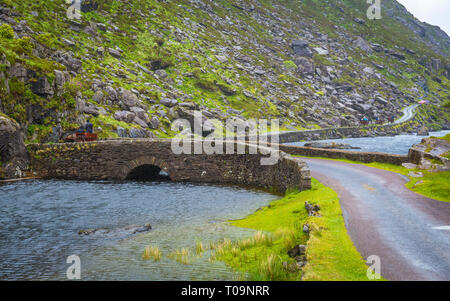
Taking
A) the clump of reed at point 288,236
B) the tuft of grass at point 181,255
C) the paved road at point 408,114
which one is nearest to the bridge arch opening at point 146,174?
the tuft of grass at point 181,255

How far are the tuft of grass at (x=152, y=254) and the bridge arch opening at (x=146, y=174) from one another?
2564 cm

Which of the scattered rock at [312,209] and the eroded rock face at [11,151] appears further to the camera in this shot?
the eroded rock face at [11,151]

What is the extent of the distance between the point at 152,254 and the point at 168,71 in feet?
301

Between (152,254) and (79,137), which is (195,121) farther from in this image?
(152,254)

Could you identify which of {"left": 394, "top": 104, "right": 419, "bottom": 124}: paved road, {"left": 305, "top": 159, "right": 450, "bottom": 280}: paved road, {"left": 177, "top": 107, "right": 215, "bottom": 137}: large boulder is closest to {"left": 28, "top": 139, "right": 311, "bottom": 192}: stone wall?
{"left": 305, "top": 159, "right": 450, "bottom": 280}: paved road

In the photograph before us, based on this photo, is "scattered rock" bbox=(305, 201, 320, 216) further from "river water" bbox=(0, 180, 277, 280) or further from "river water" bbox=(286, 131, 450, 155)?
"river water" bbox=(286, 131, 450, 155)

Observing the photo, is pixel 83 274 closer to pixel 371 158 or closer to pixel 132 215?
pixel 132 215

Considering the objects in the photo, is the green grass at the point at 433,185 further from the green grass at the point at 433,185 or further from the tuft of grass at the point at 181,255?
the tuft of grass at the point at 181,255

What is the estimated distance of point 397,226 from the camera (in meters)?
15.5

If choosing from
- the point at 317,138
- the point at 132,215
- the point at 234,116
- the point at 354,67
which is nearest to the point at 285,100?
the point at 317,138

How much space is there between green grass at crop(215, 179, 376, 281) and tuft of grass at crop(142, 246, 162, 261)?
272 centimetres

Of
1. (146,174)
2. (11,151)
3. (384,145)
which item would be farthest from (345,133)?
(11,151)

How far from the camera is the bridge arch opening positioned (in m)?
42.7

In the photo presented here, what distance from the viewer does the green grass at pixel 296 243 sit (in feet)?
37.4
